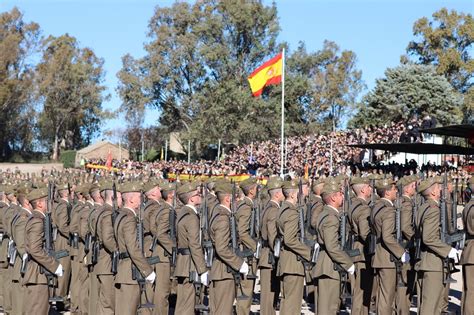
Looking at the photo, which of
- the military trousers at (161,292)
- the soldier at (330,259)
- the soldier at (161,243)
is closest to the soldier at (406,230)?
the soldier at (330,259)

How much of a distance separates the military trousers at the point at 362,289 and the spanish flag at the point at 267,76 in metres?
19.5

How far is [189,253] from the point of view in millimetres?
9031

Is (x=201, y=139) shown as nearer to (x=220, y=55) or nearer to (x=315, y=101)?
(x=220, y=55)

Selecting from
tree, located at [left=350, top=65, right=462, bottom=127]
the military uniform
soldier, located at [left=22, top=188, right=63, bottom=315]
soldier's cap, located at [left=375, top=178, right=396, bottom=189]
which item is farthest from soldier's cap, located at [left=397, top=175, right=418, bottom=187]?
tree, located at [left=350, top=65, right=462, bottom=127]

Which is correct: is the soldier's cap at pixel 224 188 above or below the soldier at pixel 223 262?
above

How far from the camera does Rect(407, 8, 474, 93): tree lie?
52750 millimetres

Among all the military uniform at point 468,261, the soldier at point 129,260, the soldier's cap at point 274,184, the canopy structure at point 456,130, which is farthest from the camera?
the canopy structure at point 456,130

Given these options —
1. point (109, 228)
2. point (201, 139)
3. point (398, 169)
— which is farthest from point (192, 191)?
point (201, 139)

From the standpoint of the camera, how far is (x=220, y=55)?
54094mm

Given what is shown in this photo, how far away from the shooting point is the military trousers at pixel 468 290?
9.34 meters

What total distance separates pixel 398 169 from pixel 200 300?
13932 mm

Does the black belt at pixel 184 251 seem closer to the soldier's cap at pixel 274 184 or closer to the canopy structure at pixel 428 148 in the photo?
the soldier's cap at pixel 274 184

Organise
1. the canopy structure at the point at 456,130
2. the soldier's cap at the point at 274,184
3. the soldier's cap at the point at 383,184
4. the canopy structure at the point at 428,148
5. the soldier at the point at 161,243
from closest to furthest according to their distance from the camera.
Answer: the soldier at the point at 161,243 < the soldier's cap at the point at 383,184 < the soldier's cap at the point at 274,184 < the canopy structure at the point at 456,130 < the canopy structure at the point at 428,148

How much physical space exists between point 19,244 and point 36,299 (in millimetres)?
683
